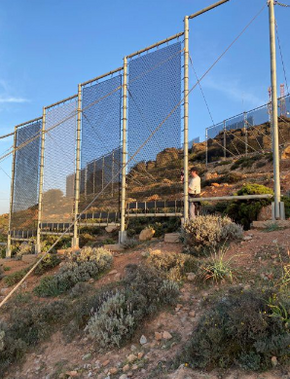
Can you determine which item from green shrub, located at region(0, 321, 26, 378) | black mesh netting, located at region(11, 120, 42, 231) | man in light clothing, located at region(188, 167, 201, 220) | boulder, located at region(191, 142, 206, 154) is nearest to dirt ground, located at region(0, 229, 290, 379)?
green shrub, located at region(0, 321, 26, 378)

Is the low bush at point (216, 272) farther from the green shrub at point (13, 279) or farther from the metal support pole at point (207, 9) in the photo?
the metal support pole at point (207, 9)

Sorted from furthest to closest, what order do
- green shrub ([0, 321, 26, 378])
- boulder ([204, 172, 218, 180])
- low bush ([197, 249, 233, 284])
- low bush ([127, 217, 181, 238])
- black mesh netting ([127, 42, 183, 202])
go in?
1. boulder ([204, 172, 218, 180])
2. low bush ([127, 217, 181, 238])
3. black mesh netting ([127, 42, 183, 202])
4. low bush ([197, 249, 233, 284])
5. green shrub ([0, 321, 26, 378])

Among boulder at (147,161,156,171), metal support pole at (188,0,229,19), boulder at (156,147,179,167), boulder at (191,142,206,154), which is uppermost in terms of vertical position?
boulder at (191,142,206,154)

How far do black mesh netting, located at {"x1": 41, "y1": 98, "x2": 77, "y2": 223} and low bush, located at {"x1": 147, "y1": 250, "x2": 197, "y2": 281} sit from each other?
5.11 meters

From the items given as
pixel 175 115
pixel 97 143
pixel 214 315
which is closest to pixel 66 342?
pixel 214 315

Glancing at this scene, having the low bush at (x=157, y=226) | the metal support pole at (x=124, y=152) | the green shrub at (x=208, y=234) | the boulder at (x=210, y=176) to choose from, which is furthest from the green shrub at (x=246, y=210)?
the boulder at (x=210, y=176)

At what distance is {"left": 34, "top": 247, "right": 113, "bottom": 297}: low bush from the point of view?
240 inches

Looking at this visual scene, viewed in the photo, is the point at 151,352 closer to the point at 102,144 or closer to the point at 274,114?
the point at 274,114

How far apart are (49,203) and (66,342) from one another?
7.04m

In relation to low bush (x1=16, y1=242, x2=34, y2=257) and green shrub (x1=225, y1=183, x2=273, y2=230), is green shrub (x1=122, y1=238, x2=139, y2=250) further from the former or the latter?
low bush (x1=16, y1=242, x2=34, y2=257)

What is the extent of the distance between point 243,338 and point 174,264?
85.3 inches

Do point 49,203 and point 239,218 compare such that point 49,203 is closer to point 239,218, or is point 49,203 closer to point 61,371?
point 239,218

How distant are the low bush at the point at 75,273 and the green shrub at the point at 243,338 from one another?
3128mm

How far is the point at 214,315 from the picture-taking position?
3.58 meters
